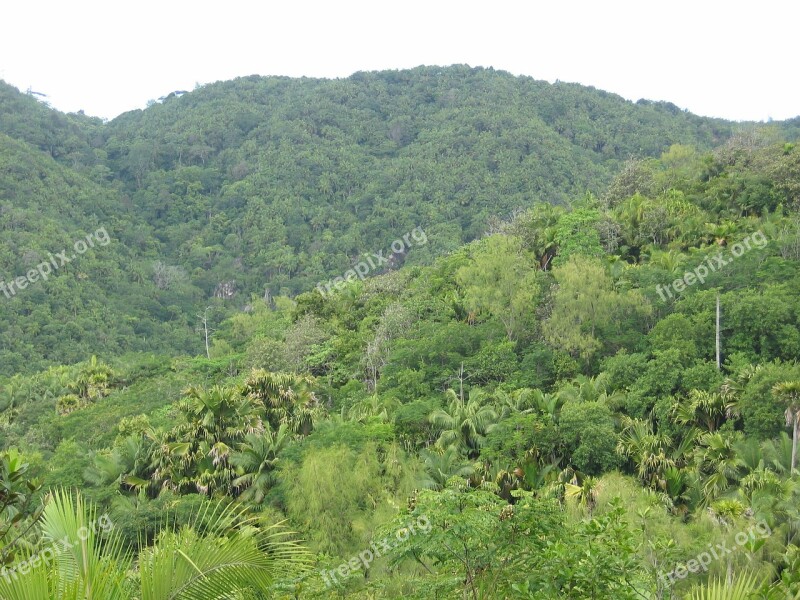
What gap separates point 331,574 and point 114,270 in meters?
77.4

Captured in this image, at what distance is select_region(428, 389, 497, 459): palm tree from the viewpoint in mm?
26812

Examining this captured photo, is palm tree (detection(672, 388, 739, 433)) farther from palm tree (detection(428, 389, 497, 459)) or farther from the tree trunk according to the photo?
palm tree (detection(428, 389, 497, 459))

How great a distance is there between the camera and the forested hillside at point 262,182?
76625 mm

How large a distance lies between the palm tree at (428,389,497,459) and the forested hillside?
45337 millimetres

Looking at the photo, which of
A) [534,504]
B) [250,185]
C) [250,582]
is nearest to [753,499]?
[534,504]

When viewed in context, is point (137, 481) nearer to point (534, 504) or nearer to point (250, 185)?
point (534, 504)

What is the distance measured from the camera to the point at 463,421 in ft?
90.6

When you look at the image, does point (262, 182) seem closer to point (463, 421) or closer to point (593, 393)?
point (463, 421)

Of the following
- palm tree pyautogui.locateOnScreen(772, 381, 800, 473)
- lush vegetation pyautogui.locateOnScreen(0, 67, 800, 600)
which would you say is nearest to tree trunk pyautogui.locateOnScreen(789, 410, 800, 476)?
palm tree pyautogui.locateOnScreen(772, 381, 800, 473)

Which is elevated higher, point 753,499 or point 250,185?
point 250,185

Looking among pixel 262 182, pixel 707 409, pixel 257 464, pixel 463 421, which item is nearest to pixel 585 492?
pixel 707 409

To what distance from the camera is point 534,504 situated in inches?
278

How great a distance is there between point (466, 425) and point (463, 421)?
0.81ft

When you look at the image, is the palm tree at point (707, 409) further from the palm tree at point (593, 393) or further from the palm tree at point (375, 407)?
the palm tree at point (375, 407)
